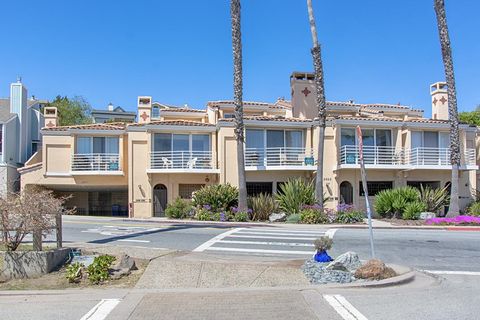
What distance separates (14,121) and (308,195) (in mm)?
22977

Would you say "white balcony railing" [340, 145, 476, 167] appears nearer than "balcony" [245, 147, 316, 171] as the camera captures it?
No

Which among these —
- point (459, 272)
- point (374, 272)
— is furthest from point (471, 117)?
point (374, 272)

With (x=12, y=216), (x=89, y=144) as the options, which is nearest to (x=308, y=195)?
(x=89, y=144)

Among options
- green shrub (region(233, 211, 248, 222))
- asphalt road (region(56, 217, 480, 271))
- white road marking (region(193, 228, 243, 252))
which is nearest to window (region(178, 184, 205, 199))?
green shrub (region(233, 211, 248, 222))

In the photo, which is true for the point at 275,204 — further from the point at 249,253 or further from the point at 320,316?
the point at 320,316

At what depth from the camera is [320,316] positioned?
271 inches

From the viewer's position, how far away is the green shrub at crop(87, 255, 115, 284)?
29.5 ft

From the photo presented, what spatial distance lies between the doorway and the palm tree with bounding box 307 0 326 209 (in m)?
10.1

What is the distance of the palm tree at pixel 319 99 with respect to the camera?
86.9 ft

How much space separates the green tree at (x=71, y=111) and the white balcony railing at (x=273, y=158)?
33.7 meters

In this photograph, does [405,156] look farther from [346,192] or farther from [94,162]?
[94,162]

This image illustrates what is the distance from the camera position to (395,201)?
87.5ft

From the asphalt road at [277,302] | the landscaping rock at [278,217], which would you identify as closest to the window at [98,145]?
the landscaping rock at [278,217]

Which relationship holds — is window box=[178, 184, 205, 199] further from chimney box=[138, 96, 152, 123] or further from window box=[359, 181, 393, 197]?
window box=[359, 181, 393, 197]
